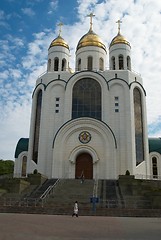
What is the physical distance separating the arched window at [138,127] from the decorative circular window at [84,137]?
5.31m

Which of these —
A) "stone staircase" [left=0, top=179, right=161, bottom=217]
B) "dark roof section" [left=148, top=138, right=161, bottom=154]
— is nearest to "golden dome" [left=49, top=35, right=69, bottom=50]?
"dark roof section" [left=148, top=138, right=161, bottom=154]

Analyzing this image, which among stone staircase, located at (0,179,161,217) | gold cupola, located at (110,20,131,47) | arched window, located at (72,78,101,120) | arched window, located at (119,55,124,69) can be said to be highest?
gold cupola, located at (110,20,131,47)

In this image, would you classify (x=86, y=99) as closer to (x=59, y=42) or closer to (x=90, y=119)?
(x=90, y=119)

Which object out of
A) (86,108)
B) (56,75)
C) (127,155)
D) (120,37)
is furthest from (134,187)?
(120,37)

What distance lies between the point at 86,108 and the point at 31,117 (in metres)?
6.69

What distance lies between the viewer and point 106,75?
3181 centimetres

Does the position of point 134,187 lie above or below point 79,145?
below

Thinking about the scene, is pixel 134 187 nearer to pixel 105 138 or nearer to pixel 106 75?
pixel 105 138

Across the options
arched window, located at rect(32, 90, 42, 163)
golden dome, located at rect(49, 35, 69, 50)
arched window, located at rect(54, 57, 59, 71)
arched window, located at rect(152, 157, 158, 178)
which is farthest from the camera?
golden dome, located at rect(49, 35, 69, 50)

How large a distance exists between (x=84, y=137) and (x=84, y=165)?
294cm

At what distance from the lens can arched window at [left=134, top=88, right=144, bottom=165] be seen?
2878 cm

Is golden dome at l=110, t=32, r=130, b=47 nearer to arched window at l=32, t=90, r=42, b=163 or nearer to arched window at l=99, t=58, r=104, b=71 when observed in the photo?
arched window at l=99, t=58, r=104, b=71

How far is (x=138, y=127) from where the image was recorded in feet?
98.0

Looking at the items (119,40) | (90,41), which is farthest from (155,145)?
(90,41)
